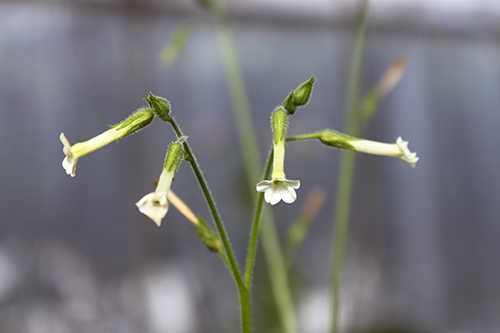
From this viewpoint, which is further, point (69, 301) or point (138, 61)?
point (138, 61)

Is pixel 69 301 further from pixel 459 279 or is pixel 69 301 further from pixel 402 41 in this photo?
pixel 402 41

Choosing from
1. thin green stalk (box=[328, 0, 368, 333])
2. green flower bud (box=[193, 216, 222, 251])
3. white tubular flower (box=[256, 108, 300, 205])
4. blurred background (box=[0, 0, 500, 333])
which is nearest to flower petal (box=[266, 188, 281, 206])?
white tubular flower (box=[256, 108, 300, 205])

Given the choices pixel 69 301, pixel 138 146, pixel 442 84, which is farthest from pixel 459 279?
pixel 69 301

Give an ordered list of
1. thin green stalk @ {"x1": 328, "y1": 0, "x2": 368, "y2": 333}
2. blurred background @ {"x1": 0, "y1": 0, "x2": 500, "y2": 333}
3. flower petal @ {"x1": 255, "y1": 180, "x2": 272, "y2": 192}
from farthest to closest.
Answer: blurred background @ {"x1": 0, "y1": 0, "x2": 500, "y2": 333}, thin green stalk @ {"x1": 328, "y1": 0, "x2": 368, "y2": 333}, flower petal @ {"x1": 255, "y1": 180, "x2": 272, "y2": 192}

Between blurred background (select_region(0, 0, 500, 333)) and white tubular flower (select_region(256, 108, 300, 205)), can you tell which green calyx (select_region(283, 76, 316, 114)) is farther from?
blurred background (select_region(0, 0, 500, 333))

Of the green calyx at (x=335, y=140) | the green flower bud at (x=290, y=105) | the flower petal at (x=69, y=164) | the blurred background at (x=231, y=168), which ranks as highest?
the blurred background at (x=231, y=168)

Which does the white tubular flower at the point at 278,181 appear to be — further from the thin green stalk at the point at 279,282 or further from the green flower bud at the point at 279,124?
the thin green stalk at the point at 279,282

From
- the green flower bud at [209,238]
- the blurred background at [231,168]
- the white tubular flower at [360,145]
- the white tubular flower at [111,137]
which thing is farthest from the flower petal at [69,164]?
the blurred background at [231,168]
